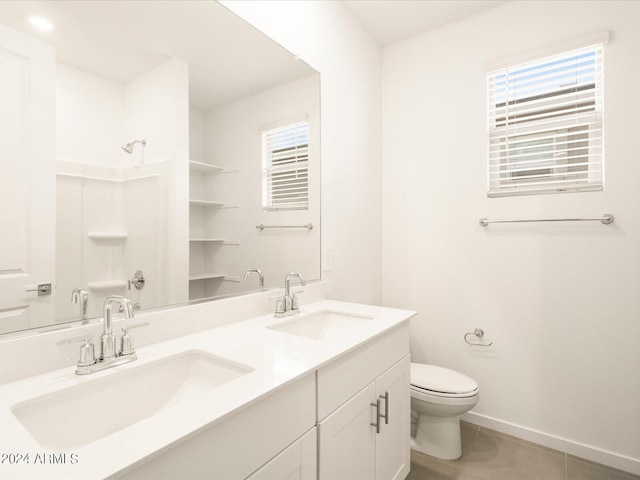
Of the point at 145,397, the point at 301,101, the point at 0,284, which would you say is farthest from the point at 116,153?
the point at 301,101

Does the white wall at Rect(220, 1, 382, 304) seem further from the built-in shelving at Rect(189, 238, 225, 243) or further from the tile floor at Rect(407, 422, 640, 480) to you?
the tile floor at Rect(407, 422, 640, 480)

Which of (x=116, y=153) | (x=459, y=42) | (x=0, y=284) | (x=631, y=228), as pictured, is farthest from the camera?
(x=459, y=42)

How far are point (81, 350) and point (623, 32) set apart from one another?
2.64m

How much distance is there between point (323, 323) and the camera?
162cm

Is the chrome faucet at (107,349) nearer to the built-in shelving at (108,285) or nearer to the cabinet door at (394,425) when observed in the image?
the built-in shelving at (108,285)

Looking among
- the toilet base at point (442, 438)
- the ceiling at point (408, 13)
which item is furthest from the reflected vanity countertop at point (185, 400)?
the ceiling at point (408, 13)

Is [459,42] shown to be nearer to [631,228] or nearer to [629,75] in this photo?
[629,75]

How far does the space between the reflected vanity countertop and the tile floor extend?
0.89 meters

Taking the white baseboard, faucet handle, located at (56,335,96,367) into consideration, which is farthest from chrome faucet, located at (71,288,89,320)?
the white baseboard

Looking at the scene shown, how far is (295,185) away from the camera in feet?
5.81

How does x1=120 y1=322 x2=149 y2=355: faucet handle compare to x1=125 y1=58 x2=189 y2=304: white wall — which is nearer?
x1=120 y1=322 x2=149 y2=355: faucet handle

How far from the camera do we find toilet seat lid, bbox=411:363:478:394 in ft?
5.68

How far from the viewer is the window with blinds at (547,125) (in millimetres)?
1755

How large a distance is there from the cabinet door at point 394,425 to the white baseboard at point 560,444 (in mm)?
767
